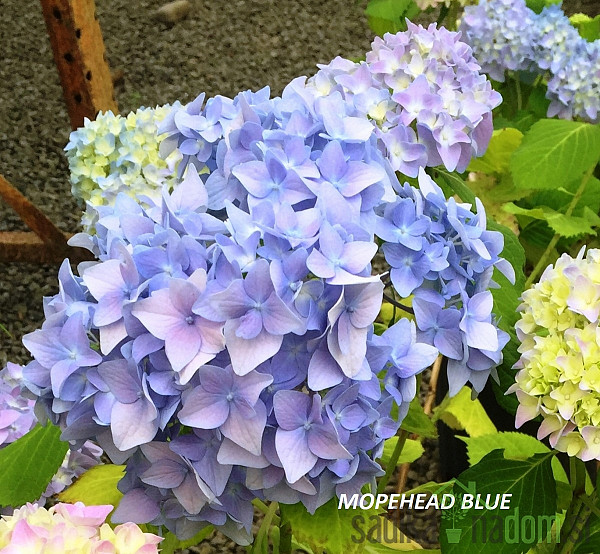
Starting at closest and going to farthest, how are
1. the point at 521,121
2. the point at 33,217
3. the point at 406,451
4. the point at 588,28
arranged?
the point at 406,451 → the point at 521,121 → the point at 588,28 → the point at 33,217

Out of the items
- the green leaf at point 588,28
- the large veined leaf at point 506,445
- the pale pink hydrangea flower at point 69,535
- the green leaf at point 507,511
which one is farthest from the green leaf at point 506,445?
the green leaf at point 588,28

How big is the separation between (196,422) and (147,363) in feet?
0.14

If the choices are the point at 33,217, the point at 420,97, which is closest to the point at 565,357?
the point at 420,97

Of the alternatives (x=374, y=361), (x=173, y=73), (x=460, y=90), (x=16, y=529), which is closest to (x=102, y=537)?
(x=16, y=529)

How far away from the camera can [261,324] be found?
1.23 ft

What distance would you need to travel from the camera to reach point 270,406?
0.41 m

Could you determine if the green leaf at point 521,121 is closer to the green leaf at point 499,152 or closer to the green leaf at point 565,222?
the green leaf at point 499,152

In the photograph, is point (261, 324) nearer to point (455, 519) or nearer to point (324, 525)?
point (324, 525)

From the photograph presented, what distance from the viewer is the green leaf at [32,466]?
0.62 m

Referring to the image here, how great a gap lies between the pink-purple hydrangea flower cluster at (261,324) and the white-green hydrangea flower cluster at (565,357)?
69 millimetres

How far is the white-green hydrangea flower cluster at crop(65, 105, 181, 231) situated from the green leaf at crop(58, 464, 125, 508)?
296 millimetres

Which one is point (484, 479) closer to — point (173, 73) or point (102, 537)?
point (102, 537)

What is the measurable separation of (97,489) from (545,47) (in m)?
0.92

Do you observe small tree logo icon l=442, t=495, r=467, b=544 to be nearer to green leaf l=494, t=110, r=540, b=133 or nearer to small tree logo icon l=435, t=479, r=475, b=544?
small tree logo icon l=435, t=479, r=475, b=544
